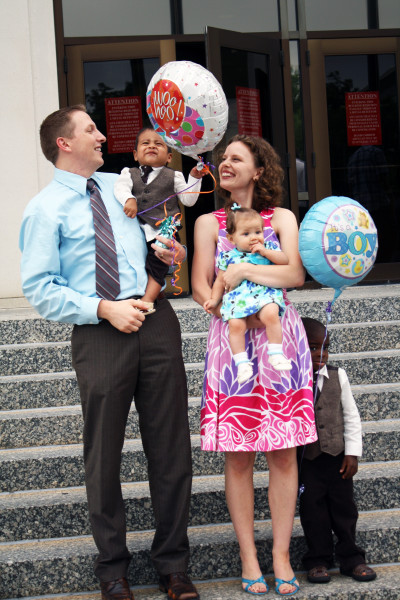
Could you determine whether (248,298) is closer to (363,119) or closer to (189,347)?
(189,347)

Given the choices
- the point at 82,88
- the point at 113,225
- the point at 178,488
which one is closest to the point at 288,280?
the point at 113,225

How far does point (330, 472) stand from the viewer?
3412 millimetres

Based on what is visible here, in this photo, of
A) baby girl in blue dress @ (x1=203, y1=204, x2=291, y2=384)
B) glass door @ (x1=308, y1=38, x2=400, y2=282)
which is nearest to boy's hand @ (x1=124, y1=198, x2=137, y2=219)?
baby girl in blue dress @ (x1=203, y1=204, x2=291, y2=384)

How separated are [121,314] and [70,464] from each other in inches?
54.6

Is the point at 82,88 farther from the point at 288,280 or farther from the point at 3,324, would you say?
the point at 288,280

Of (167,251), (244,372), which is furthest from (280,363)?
(167,251)

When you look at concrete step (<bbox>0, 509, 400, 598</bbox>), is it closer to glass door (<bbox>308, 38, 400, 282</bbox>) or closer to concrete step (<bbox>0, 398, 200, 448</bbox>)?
concrete step (<bbox>0, 398, 200, 448</bbox>)

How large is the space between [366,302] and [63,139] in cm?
320

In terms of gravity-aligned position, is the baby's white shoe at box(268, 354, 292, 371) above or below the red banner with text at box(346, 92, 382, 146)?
below

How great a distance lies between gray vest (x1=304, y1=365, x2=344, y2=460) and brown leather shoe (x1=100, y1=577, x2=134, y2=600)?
0.90 meters

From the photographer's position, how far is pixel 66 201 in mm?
3225

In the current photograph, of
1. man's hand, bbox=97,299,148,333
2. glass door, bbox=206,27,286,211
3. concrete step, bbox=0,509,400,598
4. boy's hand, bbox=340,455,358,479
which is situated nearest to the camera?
man's hand, bbox=97,299,148,333

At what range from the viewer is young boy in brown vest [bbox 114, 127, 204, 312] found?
3.33 metres

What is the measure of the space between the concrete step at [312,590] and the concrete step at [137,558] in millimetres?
42
